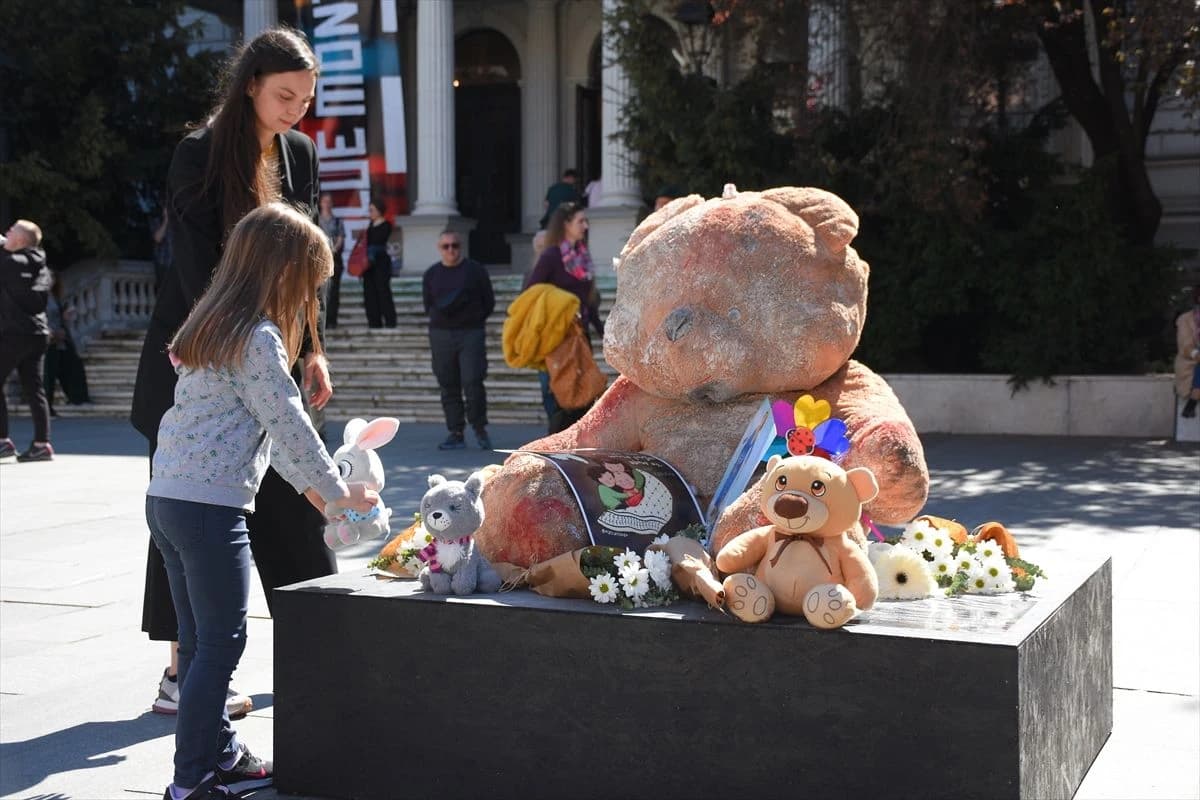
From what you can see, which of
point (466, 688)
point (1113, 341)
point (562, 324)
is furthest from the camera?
point (1113, 341)

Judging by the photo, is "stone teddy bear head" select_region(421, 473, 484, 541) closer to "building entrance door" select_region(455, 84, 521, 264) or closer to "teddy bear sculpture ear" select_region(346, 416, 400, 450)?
"teddy bear sculpture ear" select_region(346, 416, 400, 450)

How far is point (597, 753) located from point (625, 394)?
146 cm

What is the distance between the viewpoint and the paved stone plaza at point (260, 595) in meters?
3.92

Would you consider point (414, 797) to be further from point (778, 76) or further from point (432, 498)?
point (778, 76)

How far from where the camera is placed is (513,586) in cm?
362

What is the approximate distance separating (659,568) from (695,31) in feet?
43.5

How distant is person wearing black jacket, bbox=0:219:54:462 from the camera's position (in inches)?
444

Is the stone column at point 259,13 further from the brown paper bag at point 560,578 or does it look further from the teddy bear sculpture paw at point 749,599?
the teddy bear sculpture paw at point 749,599

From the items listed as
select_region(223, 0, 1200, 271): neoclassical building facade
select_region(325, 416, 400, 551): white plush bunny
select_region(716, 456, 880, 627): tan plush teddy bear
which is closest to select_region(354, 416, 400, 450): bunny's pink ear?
select_region(325, 416, 400, 551): white plush bunny

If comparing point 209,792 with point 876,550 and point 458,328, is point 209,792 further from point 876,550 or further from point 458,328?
point 458,328

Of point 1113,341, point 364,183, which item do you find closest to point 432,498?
point 1113,341

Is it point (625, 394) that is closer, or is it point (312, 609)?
point (312, 609)

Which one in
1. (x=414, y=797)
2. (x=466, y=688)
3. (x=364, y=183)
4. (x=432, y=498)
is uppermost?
(x=364, y=183)

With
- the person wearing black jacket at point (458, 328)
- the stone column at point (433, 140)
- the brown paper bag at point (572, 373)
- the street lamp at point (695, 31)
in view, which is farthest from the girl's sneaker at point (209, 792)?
the stone column at point (433, 140)
